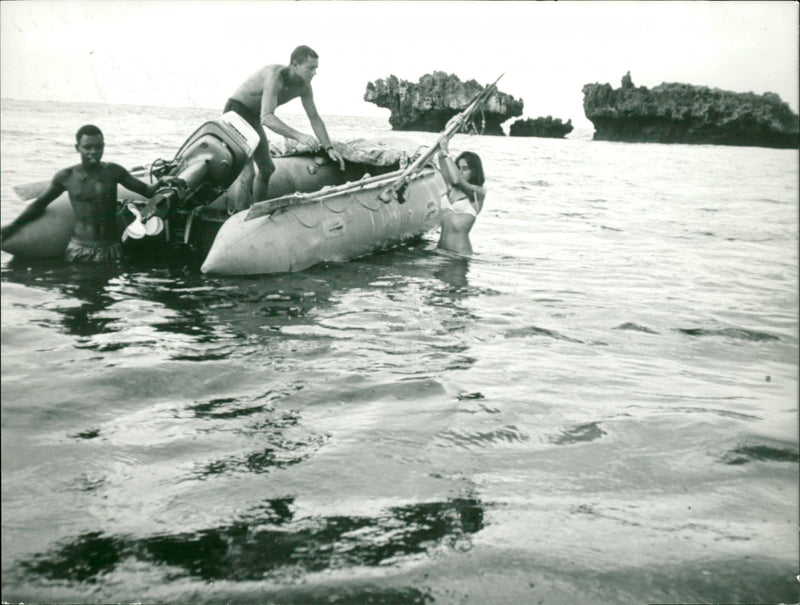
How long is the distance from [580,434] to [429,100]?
6291 cm

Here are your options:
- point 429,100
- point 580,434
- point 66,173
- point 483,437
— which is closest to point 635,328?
point 580,434

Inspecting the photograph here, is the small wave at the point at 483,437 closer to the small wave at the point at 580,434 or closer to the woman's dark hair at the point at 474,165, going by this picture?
the small wave at the point at 580,434

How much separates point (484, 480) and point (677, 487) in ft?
2.83

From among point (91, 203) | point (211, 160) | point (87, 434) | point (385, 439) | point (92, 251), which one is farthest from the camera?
point (211, 160)

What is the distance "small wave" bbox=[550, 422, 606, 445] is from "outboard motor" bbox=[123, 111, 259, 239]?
177 inches

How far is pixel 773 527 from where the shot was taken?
9.39 feet

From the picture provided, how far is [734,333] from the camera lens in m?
6.26

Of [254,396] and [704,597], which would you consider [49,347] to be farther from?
[704,597]

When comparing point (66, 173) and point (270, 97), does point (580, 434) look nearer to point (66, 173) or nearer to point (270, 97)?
point (66, 173)

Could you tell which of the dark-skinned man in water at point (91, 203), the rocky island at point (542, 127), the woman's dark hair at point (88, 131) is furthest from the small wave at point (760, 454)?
the rocky island at point (542, 127)

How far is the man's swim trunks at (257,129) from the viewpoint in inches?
329

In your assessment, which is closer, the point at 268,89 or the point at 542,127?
the point at 268,89

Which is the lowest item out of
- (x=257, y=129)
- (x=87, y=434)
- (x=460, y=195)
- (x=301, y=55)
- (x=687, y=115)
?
(x=87, y=434)

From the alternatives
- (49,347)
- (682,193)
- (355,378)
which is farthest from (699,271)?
(682,193)
